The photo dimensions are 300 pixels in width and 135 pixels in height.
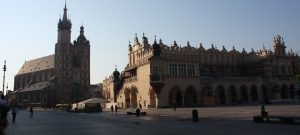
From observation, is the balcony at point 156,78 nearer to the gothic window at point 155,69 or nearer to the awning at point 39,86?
the gothic window at point 155,69

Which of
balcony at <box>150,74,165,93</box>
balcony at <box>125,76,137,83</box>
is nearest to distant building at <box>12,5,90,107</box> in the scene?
balcony at <box>125,76,137,83</box>

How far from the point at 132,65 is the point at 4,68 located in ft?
114

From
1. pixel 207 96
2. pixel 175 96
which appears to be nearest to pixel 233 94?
pixel 207 96

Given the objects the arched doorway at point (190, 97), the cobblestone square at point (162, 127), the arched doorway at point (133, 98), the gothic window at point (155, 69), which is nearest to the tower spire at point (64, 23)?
the arched doorway at point (133, 98)

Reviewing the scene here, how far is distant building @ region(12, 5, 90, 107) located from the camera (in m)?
125

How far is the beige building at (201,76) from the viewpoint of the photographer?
6328 cm

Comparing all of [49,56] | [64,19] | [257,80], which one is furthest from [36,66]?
[257,80]

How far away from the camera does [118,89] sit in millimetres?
76812

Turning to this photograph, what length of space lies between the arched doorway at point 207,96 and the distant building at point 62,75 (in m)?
67.2

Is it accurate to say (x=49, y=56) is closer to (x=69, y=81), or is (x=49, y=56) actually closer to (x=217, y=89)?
(x=69, y=81)

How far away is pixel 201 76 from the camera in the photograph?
70.8m

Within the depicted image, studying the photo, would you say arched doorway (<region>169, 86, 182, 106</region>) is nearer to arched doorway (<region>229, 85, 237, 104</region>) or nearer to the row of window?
the row of window

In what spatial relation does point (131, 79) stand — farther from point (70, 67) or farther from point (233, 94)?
point (70, 67)

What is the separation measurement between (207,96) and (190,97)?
3.32 m
